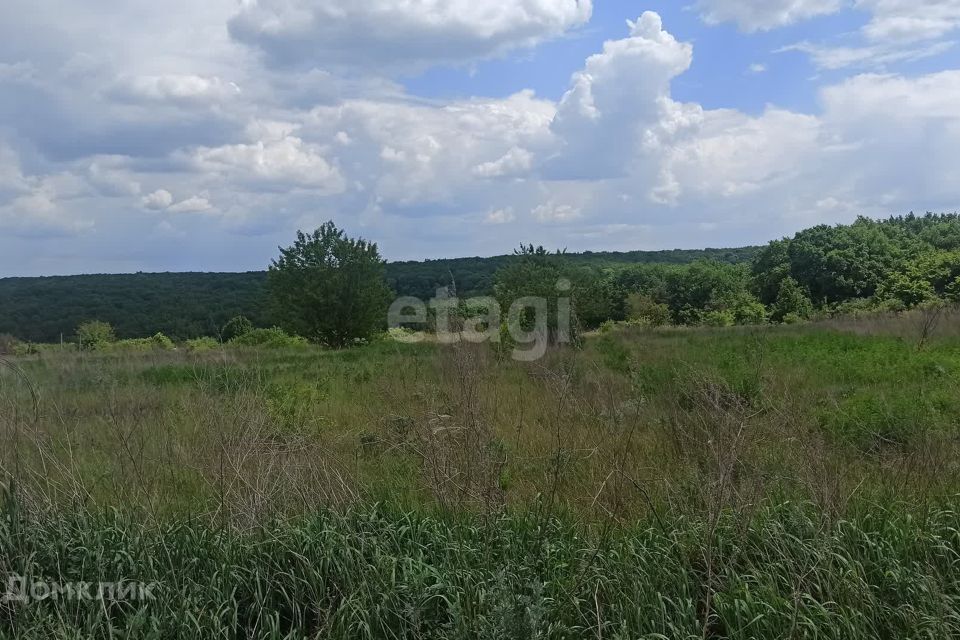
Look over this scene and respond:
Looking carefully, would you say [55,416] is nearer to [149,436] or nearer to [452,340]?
[149,436]

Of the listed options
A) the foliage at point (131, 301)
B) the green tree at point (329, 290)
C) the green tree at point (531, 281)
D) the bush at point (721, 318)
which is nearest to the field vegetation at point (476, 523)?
the green tree at point (531, 281)

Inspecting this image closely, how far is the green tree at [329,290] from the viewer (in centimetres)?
2673

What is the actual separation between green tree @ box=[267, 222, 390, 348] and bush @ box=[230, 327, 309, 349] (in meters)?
1.73

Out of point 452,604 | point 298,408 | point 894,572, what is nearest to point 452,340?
point 452,604

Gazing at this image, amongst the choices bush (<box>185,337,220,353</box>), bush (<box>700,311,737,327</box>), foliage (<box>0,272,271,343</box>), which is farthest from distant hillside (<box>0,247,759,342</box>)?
bush (<box>700,311,737,327</box>)

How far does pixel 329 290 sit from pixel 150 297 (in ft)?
79.1

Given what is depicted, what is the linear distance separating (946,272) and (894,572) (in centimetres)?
3392

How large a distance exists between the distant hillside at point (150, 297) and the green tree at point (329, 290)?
1.78 meters

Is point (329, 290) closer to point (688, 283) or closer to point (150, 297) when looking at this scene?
point (150, 297)

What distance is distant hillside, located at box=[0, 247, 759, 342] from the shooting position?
28797 millimetres

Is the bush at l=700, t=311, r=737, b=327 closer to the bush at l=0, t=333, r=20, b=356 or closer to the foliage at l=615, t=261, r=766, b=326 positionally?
the foliage at l=615, t=261, r=766, b=326

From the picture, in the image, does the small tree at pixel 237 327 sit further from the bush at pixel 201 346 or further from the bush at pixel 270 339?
the bush at pixel 201 346

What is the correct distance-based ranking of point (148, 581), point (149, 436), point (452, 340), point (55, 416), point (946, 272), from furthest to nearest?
point (946, 272), point (55, 416), point (149, 436), point (452, 340), point (148, 581)

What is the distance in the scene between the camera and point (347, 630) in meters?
2.75
